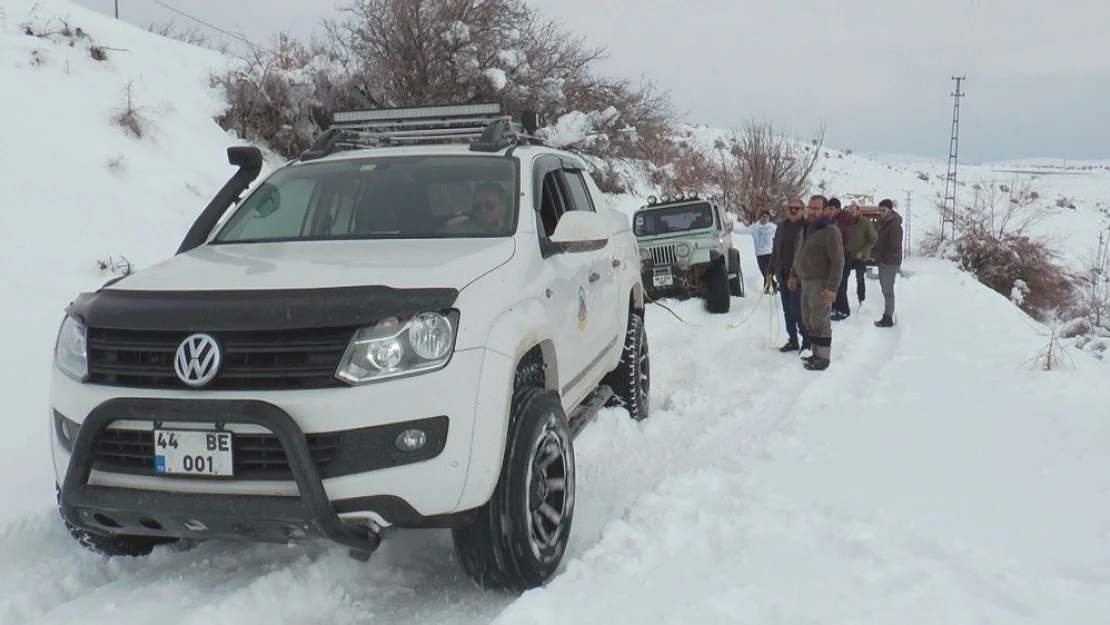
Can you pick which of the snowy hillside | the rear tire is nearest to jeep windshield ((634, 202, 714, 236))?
the rear tire

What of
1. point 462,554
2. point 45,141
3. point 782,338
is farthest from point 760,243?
point 462,554

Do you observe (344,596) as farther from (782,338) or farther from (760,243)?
(760,243)

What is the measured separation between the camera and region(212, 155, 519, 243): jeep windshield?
375 cm

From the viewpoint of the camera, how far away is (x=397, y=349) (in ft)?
8.61

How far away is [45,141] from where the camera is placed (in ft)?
28.8

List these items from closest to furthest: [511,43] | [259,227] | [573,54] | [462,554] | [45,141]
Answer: [462,554], [259,227], [45,141], [511,43], [573,54]

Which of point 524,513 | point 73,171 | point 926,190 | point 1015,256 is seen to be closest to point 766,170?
point 1015,256

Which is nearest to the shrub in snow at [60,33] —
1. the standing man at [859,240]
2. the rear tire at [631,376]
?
the rear tire at [631,376]

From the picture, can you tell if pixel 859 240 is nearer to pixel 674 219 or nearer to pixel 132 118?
A: pixel 674 219

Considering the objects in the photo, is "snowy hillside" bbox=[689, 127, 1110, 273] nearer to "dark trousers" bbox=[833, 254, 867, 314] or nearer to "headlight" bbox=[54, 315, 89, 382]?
"dark trousers" bbox=[833, 254, 867, 314]

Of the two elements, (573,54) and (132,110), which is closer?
(132,110)

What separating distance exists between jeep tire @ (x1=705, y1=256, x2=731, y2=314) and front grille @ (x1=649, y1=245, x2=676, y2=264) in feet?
1.88

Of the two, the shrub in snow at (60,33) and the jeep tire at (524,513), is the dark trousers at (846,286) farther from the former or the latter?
the shrub in snow at (60,33)

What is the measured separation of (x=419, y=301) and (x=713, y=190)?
86.3 feet
